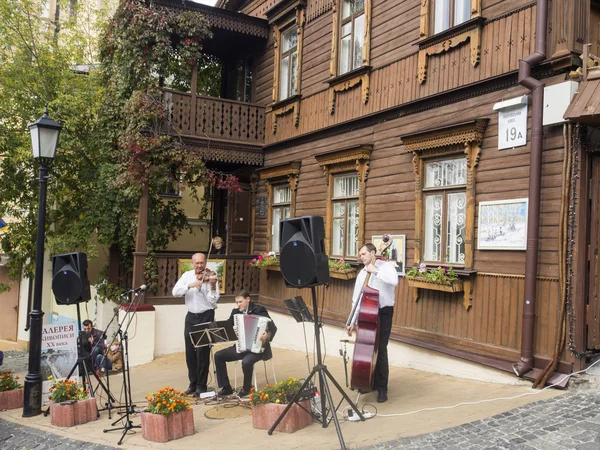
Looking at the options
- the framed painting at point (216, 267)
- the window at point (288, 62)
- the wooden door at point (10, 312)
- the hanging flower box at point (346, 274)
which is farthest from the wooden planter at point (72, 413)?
the wooden door at point (10, 312)

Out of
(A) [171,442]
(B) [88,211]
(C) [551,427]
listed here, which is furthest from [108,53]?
(C) [551,427]

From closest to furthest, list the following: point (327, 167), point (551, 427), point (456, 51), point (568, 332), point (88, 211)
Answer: point (551, 427)
point (568, 332)
point (456, 51)
point (327, 167)
point (88, 211)

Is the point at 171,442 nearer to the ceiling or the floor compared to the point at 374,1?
nearer to the floor

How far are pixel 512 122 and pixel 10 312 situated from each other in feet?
55.9

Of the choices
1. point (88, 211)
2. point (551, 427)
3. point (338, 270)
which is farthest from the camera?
point (88, 211)

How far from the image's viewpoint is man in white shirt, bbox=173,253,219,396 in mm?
7637

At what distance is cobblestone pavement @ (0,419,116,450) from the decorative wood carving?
6.63 meters

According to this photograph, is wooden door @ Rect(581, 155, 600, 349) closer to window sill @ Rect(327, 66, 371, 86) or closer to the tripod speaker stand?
the tripod speaker stand

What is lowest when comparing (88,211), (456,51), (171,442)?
(171,442)

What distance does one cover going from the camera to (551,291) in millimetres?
6727

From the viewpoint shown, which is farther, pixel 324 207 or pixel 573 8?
pixel 324 207

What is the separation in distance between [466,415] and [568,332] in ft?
5.23

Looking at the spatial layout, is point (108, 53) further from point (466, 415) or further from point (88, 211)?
point (466, 415)

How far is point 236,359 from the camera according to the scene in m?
7.52
